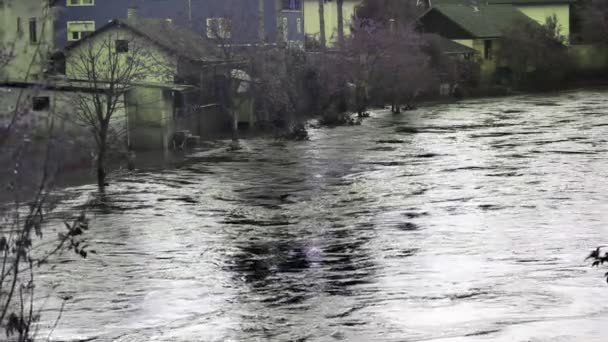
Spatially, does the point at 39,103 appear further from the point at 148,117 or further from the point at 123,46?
the point at 123,46

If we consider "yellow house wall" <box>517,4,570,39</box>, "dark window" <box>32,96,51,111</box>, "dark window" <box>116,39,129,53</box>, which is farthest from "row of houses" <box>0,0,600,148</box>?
"yellow house wall" <box>517,4,570,39</box>

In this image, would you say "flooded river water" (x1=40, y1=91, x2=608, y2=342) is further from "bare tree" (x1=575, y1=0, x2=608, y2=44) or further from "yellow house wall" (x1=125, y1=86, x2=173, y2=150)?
"bare tree" (x1=575, y1=0, x2=608, y2=44)

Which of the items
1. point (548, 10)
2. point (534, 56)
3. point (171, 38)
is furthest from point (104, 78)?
point (548, 10)

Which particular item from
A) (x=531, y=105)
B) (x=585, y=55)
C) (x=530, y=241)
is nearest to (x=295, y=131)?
(x=531, y=105)

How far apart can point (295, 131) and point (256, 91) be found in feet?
12.6

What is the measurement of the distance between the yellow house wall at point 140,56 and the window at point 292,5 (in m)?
22.4

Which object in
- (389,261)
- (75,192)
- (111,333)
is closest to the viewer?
(111,333)

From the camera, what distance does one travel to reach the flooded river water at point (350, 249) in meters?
15.5

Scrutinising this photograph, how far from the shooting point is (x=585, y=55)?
7994cm

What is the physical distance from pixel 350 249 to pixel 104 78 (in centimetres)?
1915

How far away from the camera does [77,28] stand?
5816 centimetres

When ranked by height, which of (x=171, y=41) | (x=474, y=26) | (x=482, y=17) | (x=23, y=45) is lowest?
(x=23, y=45)

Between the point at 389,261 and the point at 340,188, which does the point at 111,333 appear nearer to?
the point at 389,261

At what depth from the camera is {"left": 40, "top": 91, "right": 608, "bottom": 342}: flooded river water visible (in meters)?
15.5
